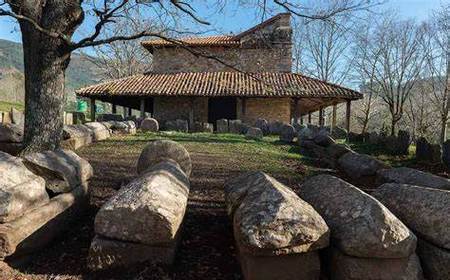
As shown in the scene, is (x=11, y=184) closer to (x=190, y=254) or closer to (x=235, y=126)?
(x=190, y=254)

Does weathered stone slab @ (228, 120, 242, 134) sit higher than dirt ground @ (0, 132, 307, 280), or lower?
higher

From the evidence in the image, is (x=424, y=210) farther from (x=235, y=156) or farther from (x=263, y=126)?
(x=263, y=126)

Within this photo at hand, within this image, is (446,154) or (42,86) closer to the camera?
(42,86)

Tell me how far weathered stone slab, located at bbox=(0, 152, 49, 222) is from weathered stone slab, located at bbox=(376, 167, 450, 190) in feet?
13.4

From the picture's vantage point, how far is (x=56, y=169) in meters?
4.52

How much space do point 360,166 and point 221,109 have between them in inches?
767

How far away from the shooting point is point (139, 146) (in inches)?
481

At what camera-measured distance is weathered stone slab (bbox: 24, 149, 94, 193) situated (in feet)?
14.6

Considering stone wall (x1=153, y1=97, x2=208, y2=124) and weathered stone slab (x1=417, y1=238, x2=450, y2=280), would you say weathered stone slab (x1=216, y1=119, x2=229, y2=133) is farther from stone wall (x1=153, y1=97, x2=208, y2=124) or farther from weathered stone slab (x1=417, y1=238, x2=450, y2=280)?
weathered stone slab (x1=417, y1=238, x2=450, y2=280)

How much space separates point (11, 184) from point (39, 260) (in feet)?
2.32

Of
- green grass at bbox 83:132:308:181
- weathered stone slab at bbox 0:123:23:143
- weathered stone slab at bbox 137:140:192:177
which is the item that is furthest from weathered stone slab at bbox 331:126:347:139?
weathered stone slab at bbox 137:140:192:177

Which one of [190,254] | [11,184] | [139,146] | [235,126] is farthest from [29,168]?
[235,126]

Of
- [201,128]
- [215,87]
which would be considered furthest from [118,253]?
[215,87]

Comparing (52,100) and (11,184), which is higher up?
(52,100)
